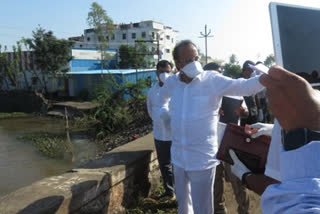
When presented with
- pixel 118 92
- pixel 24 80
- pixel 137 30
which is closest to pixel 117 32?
pixel 137 30

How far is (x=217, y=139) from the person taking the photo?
2.48 m

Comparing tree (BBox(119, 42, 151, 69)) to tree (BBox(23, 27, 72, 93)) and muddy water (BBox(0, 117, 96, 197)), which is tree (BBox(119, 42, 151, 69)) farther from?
muddy water (BBox(0, 117, 96, 197))

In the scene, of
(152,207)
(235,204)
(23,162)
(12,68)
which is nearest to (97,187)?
(152,207)

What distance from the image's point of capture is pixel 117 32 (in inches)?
2516

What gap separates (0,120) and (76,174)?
1710cm

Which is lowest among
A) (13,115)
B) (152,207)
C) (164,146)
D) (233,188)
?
(13,115)

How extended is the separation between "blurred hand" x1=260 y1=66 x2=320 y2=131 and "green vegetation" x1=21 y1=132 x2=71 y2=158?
332 inches

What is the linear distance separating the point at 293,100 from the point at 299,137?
Answer: 8cm

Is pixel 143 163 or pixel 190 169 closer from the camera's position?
pixel 190 169

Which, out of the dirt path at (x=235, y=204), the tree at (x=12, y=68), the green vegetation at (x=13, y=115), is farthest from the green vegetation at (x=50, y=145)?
the tree at (x=12, y=68)

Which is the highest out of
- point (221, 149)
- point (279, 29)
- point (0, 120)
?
point (279, 29)

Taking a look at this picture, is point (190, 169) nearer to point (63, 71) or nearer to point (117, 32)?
point (63, 71)

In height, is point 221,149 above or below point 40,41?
below

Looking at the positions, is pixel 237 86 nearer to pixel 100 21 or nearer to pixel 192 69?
pixel 192 69
